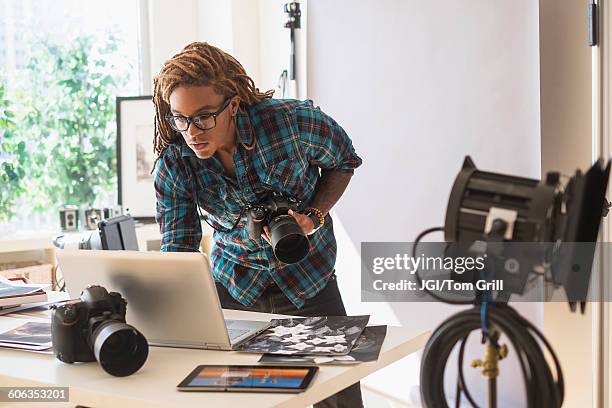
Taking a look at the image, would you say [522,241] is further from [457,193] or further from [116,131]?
[116,131]

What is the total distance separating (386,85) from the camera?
304 cm

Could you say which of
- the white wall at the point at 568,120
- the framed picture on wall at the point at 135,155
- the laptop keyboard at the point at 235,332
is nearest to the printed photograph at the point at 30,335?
the laptop keyboard at the point at 235,332

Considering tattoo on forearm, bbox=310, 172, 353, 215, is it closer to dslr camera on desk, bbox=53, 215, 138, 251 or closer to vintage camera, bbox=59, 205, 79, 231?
dslr camera on desk, bbox=53, 215, 138, 251

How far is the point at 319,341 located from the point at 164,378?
313mm

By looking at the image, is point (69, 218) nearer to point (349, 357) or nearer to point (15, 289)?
point (15, 289)

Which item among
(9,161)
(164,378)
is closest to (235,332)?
(164,378)

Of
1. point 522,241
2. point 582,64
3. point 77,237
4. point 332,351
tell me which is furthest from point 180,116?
point 582,64

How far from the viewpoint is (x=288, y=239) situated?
1.47m

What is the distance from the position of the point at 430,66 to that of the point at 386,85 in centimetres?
25

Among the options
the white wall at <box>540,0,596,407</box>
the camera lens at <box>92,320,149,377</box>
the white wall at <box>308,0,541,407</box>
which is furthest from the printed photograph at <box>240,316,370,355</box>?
the white wall at <box>540,0,596,407</box>

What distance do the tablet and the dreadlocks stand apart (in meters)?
0.66

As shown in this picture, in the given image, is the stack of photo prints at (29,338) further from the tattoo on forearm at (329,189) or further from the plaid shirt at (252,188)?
the tattoo on forearm at (329,189)

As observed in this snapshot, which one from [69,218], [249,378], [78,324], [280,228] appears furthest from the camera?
[69,218]

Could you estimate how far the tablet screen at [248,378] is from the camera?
1.18m
